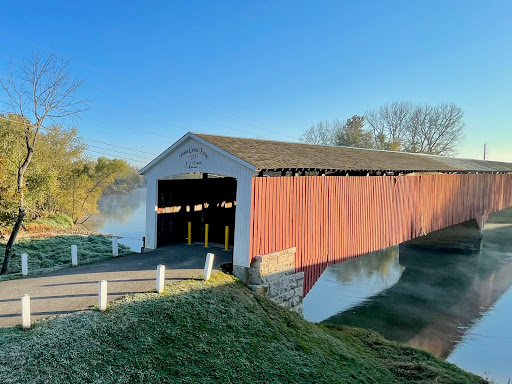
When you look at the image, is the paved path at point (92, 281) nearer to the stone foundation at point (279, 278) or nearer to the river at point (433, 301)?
the stone foundation at point (279, 278)

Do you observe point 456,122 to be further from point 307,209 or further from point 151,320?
point 151,320

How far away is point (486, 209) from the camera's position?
77.5ft

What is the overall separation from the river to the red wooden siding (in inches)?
105

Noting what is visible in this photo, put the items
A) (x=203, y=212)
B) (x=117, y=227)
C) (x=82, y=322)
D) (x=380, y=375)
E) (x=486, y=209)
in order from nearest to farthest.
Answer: (x=82, y=322), (x=380, y=375), (x=203, y=212), (x=486, y=209), (x=117, y=227)

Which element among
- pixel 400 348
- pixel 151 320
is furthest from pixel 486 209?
pixel 151 320

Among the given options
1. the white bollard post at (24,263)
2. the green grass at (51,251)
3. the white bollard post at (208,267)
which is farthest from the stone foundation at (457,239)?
the white bollard post at (24,263)

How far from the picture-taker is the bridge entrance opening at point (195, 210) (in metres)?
10.7

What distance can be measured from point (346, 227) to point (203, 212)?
4927mm

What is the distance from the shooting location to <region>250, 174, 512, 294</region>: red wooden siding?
8383mm

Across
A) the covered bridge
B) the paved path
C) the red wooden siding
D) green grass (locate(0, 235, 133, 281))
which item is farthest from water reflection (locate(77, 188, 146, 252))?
the red wooden siding

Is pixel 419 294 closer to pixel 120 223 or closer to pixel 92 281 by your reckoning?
pixel 92 281

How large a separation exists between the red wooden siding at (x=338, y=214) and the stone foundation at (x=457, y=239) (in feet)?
19.7

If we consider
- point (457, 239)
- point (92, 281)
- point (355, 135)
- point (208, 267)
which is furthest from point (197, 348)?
point (355, 135)

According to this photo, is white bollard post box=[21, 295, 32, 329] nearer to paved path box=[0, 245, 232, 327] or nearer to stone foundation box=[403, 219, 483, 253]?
paved path box=[0, 245, 232, 327]
